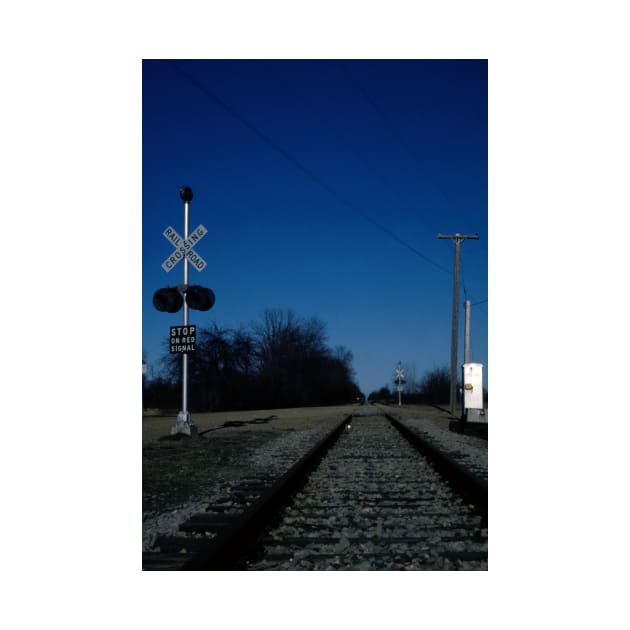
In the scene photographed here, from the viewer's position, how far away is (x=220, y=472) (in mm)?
7121

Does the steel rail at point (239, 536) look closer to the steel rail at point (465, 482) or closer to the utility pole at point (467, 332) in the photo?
the steel rail at point (465, 482)

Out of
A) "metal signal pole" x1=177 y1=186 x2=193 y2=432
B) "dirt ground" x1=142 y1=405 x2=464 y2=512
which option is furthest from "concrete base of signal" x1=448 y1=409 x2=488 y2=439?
"metal signal pole" x1=177 y1=186 x2=193 y2=432

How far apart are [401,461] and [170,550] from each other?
15.0 feet

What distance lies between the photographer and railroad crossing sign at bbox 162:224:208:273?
8.72 metres

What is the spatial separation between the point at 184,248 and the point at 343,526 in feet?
18.8

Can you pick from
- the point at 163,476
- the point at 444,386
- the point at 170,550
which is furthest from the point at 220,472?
the point at 444,386

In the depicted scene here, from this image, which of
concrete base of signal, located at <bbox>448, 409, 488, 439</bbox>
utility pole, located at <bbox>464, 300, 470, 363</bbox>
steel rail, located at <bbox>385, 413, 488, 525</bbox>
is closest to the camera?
steel rail, located at <bbox>385, 413, 488, 525</bbox>

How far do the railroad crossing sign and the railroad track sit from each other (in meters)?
3.54

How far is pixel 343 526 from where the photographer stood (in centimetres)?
414

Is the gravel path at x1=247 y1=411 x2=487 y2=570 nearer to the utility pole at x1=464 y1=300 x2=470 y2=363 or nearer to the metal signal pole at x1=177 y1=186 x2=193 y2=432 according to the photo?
the metal signal pole at x1=177 y1=186 x2=193 y2=432

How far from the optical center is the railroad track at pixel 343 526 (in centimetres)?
336

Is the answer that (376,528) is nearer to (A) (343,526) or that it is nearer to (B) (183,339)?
(A) (343,526)

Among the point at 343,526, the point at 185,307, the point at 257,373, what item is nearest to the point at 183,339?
the point at 185,307
